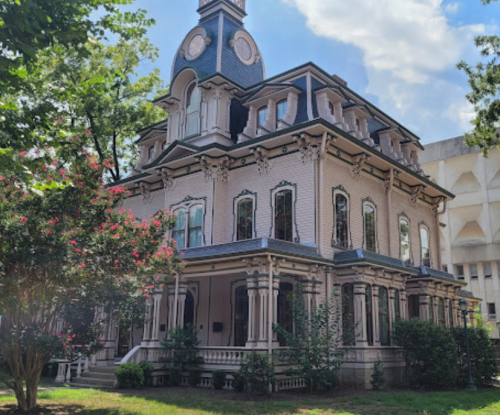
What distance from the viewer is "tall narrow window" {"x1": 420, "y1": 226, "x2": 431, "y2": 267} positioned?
2484cm

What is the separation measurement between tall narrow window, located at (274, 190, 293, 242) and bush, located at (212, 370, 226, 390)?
222 inches

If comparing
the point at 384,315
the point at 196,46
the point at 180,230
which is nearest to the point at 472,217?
the point at 384,315

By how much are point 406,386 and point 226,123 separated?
1288 cm

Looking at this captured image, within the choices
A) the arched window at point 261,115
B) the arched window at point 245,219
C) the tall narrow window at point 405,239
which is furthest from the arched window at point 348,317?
the arched window at point 261,115

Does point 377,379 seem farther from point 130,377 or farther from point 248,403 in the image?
point 130,377

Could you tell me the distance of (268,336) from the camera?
15508mm

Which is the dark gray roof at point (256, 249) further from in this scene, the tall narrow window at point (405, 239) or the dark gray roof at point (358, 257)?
the tall narrow window at point (405, 239)

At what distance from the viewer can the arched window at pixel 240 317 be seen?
19.3 meters

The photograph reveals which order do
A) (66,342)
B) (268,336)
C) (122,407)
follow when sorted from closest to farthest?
(66,342) → (122,407) → (268,336)

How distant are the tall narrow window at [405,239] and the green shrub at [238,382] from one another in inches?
440

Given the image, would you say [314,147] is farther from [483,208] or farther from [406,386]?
[483,208]

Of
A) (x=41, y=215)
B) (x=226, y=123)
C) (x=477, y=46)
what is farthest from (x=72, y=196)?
(x=477, y=46)

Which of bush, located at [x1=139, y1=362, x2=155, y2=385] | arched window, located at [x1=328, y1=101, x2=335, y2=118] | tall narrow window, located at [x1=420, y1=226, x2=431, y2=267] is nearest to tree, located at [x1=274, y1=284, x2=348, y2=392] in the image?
bush, located at [x1=139, y1=362, x2=155, y2=385]

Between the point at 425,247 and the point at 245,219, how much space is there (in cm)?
1052
